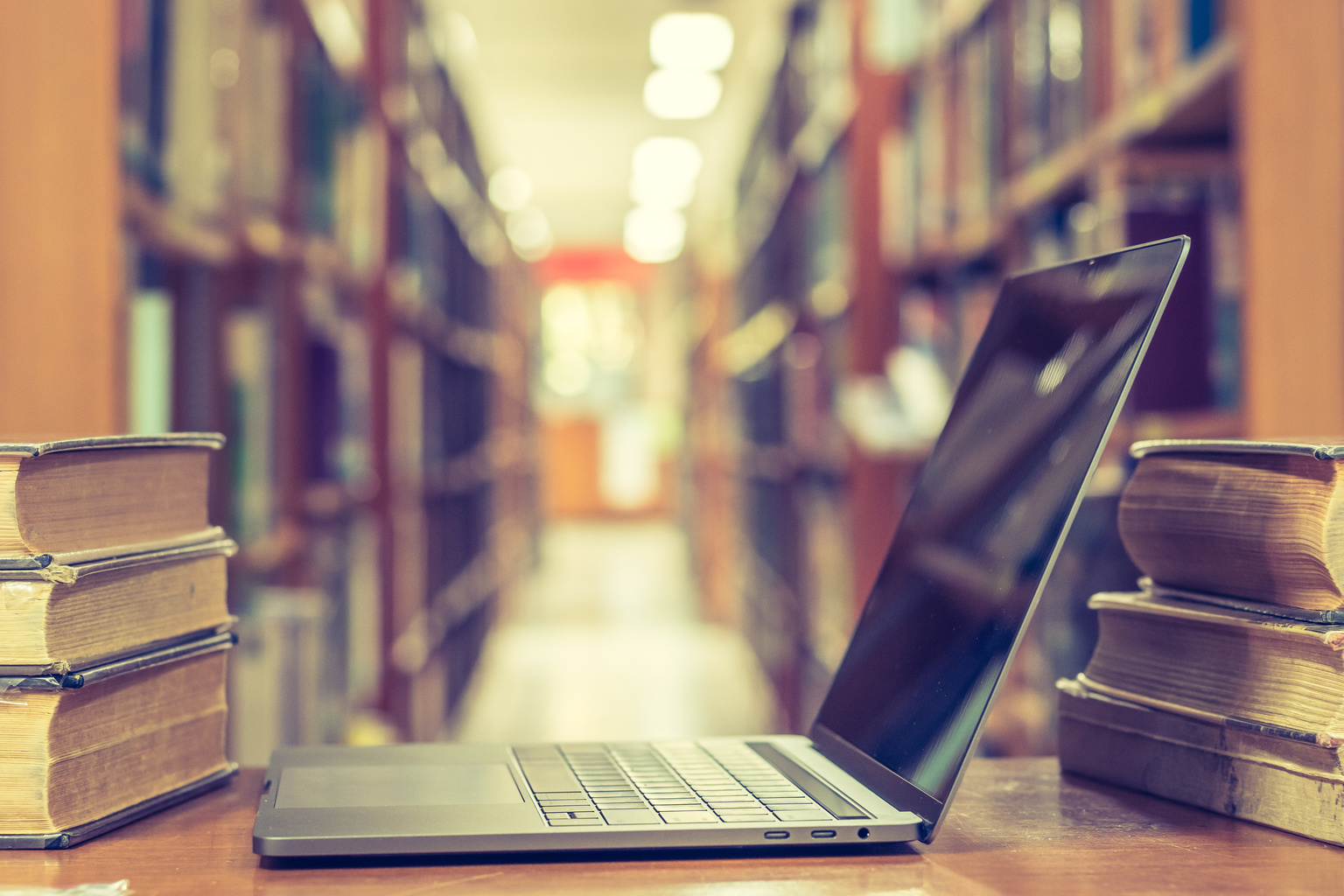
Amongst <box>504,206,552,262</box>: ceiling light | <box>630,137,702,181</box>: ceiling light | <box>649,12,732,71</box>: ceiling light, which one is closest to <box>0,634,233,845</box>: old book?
<box>649,12,732,71</box>: ceiling light

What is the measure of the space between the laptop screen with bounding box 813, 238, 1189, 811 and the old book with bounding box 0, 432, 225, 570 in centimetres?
41

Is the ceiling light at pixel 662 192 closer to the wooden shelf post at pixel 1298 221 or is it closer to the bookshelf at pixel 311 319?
the bookshelf at pixel 311 319

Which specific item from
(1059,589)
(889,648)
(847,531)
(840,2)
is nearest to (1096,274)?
(889,648)

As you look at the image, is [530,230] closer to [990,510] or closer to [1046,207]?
[1046,207]

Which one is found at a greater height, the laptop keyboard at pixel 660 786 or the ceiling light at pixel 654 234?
the ceiling light at pixel 654 234

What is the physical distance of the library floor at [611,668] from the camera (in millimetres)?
3717

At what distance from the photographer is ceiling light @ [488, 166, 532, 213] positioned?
27.2ft

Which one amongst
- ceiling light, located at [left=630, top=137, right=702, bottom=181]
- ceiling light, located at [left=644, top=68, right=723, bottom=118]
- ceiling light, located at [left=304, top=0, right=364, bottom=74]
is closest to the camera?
ceiling light, located at [left=304, top=0, right=364, bottom=74]

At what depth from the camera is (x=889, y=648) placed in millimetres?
658

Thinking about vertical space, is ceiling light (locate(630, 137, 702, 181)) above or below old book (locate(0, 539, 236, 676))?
above

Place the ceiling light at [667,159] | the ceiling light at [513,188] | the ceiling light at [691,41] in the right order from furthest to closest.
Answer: the ceiling light at [513,188]
the ceiling light at [667,159]
the ceiling light at [691,41]

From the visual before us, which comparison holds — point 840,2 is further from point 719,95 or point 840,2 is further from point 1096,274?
point 719,95

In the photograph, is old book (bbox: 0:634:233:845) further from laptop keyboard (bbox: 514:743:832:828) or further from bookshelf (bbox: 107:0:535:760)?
bookshelf (bbox: 107:0:535:760)

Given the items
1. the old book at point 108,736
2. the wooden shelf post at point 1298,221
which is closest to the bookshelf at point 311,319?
the old book at point 108,736
